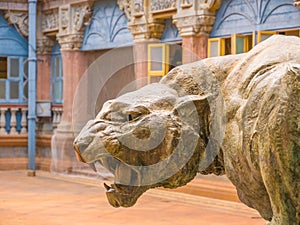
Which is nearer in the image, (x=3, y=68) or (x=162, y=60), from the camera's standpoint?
(x=162, y=60)

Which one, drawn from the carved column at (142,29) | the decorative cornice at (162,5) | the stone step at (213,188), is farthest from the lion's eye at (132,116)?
the carved column at (142,29)

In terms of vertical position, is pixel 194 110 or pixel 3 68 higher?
pixel 3 68

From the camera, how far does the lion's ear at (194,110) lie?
210 cm

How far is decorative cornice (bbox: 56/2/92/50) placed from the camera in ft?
47.8

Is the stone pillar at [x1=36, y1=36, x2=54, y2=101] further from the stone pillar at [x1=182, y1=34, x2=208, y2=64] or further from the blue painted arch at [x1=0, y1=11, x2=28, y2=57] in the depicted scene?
the stone pillar at [x1=182, y1=34, x2=208, y2=64]

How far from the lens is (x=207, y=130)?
7.00 ft

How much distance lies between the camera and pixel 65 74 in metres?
15.0

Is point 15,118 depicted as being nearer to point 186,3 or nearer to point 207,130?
point 186,3

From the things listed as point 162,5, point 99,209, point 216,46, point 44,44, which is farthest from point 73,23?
point 99,209

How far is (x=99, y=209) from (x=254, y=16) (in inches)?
150

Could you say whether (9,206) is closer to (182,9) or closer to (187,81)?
(182,9)

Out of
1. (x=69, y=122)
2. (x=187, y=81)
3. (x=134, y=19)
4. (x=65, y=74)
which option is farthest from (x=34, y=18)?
(x=187, y=81)

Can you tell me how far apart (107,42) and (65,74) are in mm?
1479

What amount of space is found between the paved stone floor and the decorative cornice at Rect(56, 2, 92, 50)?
339 centimetres
